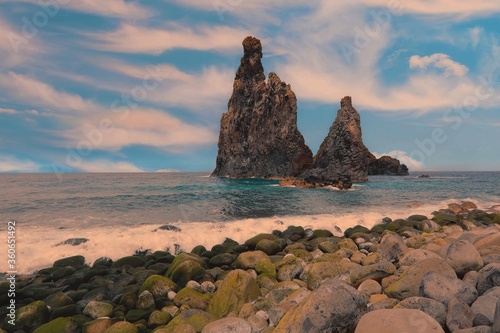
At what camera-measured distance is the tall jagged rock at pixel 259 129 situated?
9406cm

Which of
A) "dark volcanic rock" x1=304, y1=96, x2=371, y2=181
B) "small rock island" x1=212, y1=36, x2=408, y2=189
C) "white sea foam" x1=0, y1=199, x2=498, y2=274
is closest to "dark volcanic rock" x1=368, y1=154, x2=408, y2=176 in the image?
"small rock island" x1=212, y1=36, x2=408, y2=189

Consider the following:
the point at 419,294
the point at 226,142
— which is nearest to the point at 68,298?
the point at 419,294

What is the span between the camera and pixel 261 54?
350ft

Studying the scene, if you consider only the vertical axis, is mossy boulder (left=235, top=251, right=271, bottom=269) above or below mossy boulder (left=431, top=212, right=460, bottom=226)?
below

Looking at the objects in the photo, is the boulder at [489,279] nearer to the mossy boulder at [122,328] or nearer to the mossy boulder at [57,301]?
the mossy boulder at [122,328]

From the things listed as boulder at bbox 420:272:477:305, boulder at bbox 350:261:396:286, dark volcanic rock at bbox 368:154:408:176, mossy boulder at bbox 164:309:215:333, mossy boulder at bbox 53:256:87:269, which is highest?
dark volcanic rock at bbox 368:154:408:176

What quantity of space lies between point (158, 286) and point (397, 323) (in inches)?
206

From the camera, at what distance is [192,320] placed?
5469 millimetres

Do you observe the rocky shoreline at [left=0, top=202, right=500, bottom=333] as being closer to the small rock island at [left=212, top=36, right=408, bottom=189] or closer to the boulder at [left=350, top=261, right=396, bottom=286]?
the boulder at [left=350, top=261, right=396, bottom=286]

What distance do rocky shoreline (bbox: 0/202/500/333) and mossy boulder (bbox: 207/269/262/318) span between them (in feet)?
0.06

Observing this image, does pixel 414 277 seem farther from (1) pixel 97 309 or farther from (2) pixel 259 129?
(2) pixel 259 129

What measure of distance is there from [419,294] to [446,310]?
594 mm

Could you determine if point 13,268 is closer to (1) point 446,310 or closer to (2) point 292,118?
(1) point 446,310

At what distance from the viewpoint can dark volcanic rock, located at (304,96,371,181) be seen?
81750 mm
